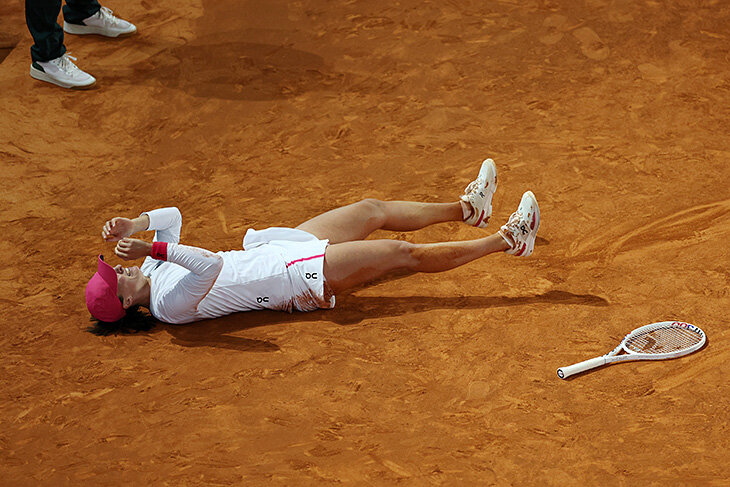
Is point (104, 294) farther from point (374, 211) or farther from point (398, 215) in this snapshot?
point (398, 215)

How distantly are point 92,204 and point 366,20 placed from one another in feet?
11.3

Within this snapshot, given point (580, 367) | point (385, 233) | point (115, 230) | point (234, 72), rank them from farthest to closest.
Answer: point (234, 72) < point (385, 233) < point (115, 230) < point (580, 367)

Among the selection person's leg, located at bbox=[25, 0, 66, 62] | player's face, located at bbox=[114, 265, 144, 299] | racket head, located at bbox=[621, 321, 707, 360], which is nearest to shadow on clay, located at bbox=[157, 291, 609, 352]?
player's face, located at bbox=[114, 265, 144, 299]

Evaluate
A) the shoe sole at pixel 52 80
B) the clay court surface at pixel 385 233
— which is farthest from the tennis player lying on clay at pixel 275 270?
the shoe sole at pixel 52 80

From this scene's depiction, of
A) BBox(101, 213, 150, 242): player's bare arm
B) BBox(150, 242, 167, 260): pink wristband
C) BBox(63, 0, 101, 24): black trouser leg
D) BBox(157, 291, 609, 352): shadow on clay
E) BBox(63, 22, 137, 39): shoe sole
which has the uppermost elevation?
BBox(63, 0, 101, 24): black trouser leg

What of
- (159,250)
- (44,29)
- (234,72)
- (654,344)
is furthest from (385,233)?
(44,29)

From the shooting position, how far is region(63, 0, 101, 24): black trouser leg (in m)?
7.70

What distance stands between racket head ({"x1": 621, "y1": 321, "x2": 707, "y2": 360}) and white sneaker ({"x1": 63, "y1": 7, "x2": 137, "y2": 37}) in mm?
5983

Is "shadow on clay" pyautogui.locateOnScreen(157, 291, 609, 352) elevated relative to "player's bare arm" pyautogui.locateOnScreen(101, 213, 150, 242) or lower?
lower

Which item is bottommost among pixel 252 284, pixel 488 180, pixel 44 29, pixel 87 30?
pixel 252 284

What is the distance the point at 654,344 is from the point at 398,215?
1629 mm

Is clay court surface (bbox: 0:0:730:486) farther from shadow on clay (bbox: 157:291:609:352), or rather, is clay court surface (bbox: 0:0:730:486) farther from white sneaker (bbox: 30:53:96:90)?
white sneaker (bbox: 30:53:96:90)

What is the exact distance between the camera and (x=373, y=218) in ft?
15.0

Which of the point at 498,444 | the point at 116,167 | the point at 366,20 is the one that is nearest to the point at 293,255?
the point at 498,444
